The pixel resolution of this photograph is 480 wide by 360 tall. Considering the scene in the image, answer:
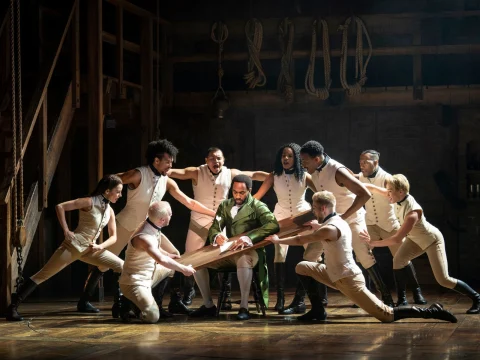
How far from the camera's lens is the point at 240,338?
730cm

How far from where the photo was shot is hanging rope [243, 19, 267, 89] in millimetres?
11719

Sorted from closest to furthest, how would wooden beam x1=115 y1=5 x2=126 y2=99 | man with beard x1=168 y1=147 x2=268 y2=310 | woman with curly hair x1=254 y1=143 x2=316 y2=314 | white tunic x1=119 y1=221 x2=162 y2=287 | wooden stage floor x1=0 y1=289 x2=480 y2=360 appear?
wooden stage floor x1=0 y1=289 x2=480 y2=360 < white tunic x1=119 y1=221 x2=162 y2=287 < woman with curly hair x1=254 y1=143 x2=316 y2=314 < man with beard x1=168 y1=147 x2=268 y2=310 < wooden beam x1=115 y1=5 x2=126 y2=99

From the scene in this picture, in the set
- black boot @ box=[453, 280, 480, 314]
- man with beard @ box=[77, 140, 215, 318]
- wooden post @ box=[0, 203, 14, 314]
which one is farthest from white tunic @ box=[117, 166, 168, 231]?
black boot @ box=[453, 280, 480, 314]

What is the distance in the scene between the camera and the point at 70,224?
12242 mm

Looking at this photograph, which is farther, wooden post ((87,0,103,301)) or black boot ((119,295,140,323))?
wooden post ((87,0,103,301))

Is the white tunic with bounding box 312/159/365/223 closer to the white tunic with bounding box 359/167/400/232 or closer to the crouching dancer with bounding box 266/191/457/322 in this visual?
the white tunic with bounding box 359/167/400/232

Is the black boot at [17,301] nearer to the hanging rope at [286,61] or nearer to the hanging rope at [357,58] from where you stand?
the hanging rope at [286,61]

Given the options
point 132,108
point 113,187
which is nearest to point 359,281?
point 113,187

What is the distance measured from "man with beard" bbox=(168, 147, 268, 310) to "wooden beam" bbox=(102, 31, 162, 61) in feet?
6.39

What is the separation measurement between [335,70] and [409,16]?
3.64 feet

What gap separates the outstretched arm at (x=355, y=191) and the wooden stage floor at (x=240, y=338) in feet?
2.94

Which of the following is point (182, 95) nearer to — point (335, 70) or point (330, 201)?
point (335, 70)

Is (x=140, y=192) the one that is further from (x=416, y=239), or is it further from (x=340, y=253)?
(x=416, y=239)

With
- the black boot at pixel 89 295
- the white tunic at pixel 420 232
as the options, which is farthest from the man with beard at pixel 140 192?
the white tunic at pixel 420 232
